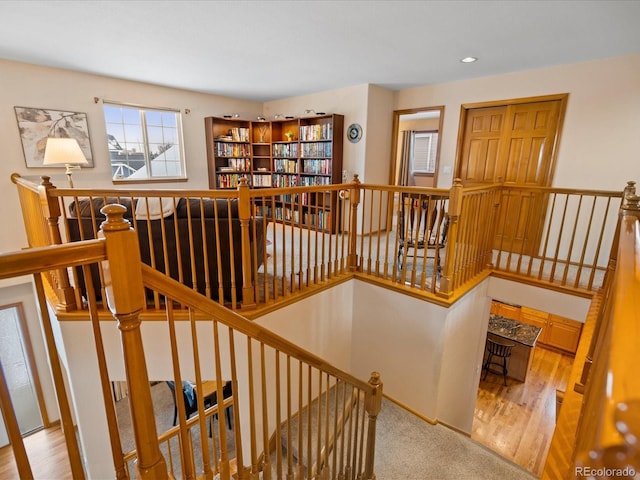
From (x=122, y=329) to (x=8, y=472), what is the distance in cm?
523

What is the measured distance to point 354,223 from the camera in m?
3.25

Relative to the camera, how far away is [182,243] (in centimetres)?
237

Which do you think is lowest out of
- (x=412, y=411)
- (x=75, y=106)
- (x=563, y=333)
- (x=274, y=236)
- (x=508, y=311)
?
(x=563, y=333)

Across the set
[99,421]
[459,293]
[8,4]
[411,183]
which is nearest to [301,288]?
[459,293]

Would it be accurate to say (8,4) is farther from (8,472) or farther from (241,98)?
(8,472)

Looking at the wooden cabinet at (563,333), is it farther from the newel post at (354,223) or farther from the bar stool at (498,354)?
the newel post at (354,223)

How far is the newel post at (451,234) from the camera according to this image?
261 centimetres

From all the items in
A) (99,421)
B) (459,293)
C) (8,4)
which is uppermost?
(8,4)

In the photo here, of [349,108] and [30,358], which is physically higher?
[349,108]

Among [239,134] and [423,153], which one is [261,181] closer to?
[239,134]

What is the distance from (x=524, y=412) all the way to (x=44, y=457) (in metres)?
Result: 7.10

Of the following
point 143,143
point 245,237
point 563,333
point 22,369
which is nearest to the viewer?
point 245,237

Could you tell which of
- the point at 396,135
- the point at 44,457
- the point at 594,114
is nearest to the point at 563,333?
the point at 594,114

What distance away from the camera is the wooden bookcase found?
511cm
